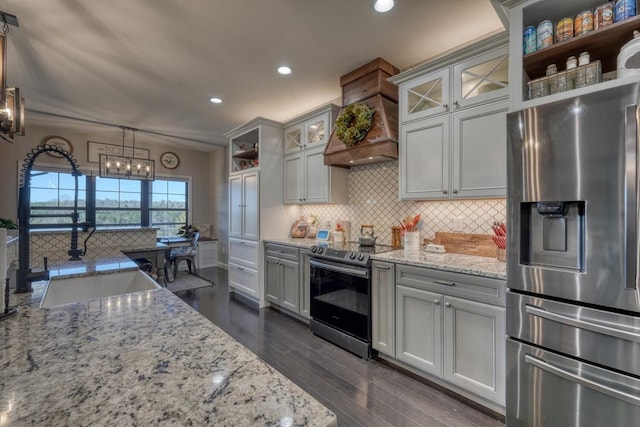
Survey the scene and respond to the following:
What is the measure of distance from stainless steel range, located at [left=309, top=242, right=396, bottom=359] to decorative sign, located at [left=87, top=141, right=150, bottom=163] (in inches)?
194

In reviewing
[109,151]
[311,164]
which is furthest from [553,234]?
[109,151]

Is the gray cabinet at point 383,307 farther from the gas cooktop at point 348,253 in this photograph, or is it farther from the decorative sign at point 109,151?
the decorative sign at point 109,151

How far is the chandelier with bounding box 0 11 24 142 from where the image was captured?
1.54 metres

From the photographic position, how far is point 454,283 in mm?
2045

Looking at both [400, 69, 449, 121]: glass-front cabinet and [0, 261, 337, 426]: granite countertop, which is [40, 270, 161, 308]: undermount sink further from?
[400, 69, 449, 121]: glass-front cabinet

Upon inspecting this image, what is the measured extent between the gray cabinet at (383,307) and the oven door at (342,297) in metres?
0.05

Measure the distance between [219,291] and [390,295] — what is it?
10.9 feet

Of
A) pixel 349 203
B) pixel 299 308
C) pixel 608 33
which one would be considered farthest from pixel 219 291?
pixel 608 33

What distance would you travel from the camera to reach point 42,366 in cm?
72

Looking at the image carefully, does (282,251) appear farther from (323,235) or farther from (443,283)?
(443,283)

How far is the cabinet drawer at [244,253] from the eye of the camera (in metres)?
4.04

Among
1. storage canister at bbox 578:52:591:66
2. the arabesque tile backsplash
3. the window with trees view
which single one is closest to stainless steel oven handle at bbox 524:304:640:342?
the arabesque tile backsplash

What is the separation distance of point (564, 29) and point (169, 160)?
22.0 ft

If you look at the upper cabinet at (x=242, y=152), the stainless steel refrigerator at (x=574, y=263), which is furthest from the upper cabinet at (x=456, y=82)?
the upper cabinet at (x=242, y=152)
